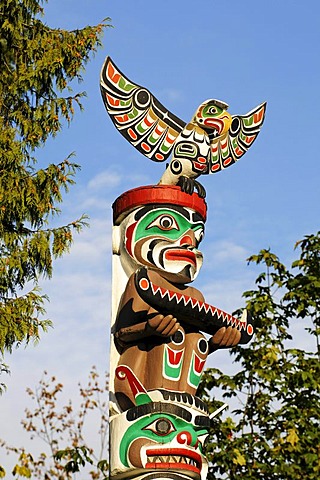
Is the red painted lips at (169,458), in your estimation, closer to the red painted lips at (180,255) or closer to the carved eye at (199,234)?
the red painted lips at (180,255)

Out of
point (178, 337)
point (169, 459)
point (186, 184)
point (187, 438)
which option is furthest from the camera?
point (186, 184)

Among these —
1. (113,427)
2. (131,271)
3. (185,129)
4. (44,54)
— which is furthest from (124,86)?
(113,427)

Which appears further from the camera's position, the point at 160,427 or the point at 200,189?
the point at 200,189

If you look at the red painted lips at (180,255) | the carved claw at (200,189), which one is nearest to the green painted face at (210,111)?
the carved claw at (200,189)

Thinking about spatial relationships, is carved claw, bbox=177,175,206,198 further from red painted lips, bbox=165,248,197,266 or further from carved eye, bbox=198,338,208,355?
carved eye, bbox=198,338,208,355

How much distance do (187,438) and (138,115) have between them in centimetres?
359

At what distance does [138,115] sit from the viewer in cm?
973

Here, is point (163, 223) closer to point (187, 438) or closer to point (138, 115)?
point (138, 115)

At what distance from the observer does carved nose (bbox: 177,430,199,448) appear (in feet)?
26.7

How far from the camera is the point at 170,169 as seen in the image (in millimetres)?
9461

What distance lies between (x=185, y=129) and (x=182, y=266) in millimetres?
1691

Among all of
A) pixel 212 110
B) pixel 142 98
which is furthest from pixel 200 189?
pixel 142 98

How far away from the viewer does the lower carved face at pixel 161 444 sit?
26.3ft

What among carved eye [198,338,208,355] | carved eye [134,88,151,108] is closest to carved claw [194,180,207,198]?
carved eye [134,88,151,108]
